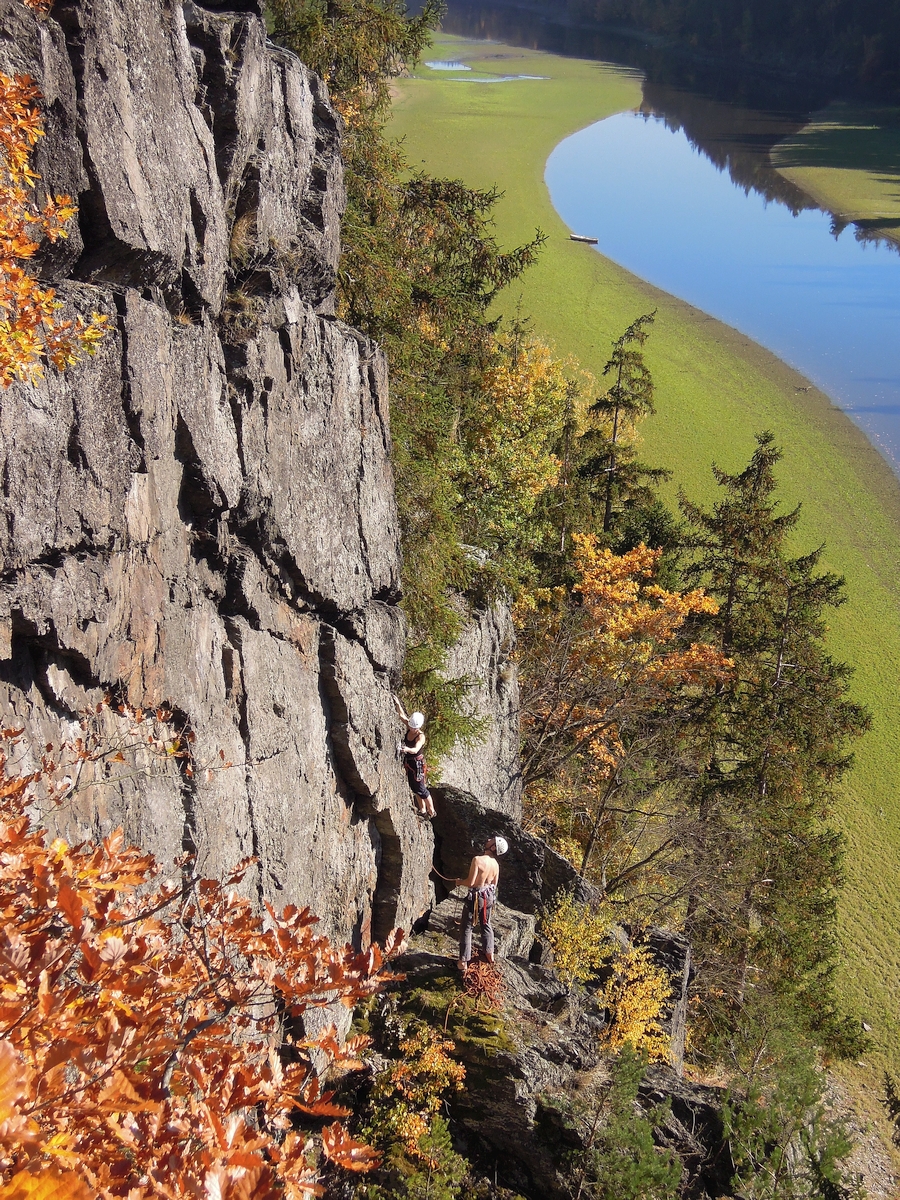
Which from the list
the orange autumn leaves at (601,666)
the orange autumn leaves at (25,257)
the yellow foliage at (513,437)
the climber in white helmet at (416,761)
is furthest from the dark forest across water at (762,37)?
the orange autumn leaves at (25,257)

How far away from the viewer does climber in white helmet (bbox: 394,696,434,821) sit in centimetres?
1171

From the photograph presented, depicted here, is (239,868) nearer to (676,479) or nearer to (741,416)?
(676,479)

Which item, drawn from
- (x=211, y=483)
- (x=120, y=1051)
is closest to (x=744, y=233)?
(x=211, y=483)

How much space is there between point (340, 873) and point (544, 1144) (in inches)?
147

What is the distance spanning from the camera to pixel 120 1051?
11.2 feet

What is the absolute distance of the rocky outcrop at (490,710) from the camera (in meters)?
15.1

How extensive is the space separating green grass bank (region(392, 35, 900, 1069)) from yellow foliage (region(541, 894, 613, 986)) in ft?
40.3

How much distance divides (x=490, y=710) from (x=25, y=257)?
12.4 meters

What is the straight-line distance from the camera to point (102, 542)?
6.54m

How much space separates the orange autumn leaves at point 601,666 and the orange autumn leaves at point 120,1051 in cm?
1574

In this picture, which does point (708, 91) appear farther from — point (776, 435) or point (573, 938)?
point (573, 938)

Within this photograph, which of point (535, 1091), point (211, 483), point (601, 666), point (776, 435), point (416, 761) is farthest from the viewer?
point (776, 435)

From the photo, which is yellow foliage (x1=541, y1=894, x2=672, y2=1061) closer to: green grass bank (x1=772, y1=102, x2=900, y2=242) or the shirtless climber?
the shirtless climber

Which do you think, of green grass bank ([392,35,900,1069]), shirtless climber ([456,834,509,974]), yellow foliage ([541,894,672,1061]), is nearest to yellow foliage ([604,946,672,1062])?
yellow foliage ([541,894,672,1061])
